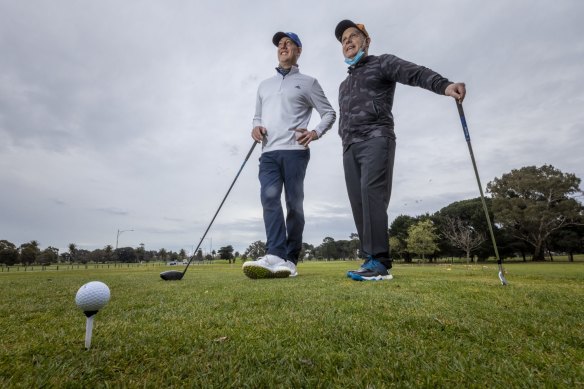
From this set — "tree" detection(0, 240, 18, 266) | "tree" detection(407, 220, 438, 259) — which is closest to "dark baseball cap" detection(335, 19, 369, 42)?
"tree" detection(407, 220, 438, 259)

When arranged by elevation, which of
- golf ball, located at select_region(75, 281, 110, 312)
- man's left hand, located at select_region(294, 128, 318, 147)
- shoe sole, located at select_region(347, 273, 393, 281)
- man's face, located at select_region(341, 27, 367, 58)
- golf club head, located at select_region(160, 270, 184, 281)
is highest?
man's face, located at select_region(341, 27, 367, 58)

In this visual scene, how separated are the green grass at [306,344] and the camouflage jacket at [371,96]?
3.13 m

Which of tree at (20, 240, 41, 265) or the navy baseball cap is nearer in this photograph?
the navy baseball cap

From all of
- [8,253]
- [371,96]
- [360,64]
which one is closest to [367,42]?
[360,64]

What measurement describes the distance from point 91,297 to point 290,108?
17.0 feet

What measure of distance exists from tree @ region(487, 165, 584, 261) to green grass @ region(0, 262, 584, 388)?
166ft

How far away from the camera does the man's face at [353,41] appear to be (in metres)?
5.64

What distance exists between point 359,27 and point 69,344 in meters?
5.87

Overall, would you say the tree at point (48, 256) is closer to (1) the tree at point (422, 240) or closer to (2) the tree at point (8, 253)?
(2) the tree at point (8, 253)

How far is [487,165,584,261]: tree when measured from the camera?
42.7 meters

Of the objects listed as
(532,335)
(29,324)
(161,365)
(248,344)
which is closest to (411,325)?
(532,335)

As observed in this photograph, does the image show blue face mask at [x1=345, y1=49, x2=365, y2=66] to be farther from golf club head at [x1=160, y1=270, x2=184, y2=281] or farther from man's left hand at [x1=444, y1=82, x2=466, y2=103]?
golf club head at [x1=160, y1=270, x2=184, y2=281]

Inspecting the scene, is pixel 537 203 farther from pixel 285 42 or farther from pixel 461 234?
pixel 285 42

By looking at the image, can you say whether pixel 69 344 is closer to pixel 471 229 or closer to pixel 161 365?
pixel 161 365
